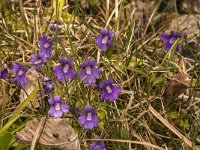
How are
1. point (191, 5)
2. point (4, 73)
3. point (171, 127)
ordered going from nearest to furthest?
point (171, 127)
point (4, 73)
point (191, 5)

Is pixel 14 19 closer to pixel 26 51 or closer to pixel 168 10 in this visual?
pixel 26 51

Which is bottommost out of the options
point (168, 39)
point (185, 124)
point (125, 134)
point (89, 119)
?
point (185, 124)

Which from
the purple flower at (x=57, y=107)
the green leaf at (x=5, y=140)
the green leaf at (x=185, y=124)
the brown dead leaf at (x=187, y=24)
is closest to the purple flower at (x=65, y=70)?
the purple flower at (x=57, y=107)

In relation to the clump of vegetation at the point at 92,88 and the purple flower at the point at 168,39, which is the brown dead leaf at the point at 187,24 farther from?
the purple flower at the point at 168,39

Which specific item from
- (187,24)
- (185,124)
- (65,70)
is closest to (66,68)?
(65,70)

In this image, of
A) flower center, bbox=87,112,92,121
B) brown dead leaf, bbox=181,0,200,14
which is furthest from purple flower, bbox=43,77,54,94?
brown dead leaf, bbox=181,0,200,14

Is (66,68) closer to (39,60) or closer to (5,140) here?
(39,60)
